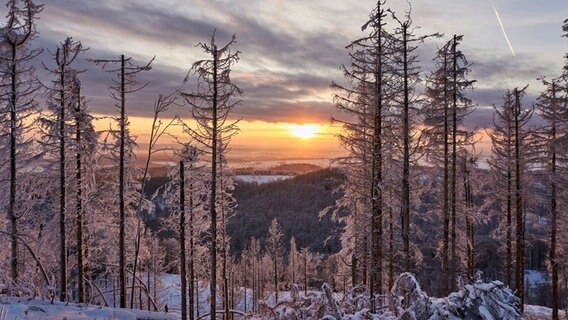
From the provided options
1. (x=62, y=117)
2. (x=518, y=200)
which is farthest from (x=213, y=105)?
(x=518, y=200)

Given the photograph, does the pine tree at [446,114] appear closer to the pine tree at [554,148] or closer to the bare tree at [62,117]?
the pine tree at [554,148]

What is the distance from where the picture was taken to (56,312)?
819 centimetres

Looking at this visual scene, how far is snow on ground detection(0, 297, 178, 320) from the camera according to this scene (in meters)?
7.45

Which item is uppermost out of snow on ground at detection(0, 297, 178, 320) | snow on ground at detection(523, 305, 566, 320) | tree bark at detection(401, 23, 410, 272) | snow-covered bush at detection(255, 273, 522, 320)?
tree bark at detection(401, 23, 410, 272)

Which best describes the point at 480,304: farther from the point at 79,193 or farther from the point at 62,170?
the point at 79,193

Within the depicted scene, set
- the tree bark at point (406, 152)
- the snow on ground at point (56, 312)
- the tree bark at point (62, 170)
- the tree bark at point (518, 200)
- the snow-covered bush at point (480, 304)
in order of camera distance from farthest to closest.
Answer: the tree bark at point (518, 200) < the tree bark at point (62, 170) < the tree bark at point (406, 152) < the snow on ground at point (56, 312) < the snow-covered bush at point (480, 304)

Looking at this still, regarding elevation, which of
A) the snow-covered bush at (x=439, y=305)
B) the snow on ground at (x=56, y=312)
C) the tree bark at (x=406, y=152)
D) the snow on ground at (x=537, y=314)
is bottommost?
the snow on ground at (x=537, y=314)

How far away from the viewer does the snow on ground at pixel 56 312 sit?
745 cm

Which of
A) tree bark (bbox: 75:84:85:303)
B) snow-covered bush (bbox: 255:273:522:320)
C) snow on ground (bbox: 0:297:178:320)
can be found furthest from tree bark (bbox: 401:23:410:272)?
tree bark (bbox: 75:84:85:303)

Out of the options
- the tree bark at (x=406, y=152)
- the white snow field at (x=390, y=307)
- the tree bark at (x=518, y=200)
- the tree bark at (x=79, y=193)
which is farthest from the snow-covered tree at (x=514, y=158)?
the tree bark at (x=79, y=193)

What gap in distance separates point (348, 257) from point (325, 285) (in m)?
18.7

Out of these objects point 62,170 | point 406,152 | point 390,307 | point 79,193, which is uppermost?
point 406,152

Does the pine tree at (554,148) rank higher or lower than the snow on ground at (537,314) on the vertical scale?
higher

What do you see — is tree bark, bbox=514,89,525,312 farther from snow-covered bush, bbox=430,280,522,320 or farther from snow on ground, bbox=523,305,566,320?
snow-covered bush, bbox=430,280,522,320
